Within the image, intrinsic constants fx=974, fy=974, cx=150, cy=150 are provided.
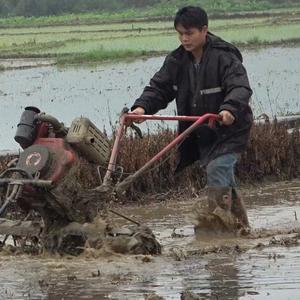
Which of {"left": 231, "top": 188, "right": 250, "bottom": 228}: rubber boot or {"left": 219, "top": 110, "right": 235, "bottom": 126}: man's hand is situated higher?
{"left": 219, "top": 110, "right": 235, "bottom": 126}: man's hand

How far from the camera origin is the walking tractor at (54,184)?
583cm

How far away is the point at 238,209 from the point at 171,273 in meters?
1.58

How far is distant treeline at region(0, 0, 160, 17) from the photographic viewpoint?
73250 millimetres

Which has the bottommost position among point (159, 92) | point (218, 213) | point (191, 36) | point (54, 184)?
point (218, 213)

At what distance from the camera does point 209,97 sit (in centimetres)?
662

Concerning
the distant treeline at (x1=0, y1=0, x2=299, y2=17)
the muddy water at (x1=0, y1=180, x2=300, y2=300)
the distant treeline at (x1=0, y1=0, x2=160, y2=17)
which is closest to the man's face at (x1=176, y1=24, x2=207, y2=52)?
the muddy water at (x1=0, y1=180, x2=300, y2=300)

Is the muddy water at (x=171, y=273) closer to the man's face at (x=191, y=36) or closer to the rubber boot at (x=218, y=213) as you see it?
the rubber boot at (x=218, y=213)

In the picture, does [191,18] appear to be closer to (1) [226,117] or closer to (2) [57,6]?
(1) [226,117]

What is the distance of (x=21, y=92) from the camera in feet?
69.1

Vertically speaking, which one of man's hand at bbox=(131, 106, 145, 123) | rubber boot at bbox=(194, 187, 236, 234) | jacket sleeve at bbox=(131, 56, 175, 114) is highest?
jacket sleeve at bbox=(131, 56, 175, 114)

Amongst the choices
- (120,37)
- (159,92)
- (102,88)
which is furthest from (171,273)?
(120,37)

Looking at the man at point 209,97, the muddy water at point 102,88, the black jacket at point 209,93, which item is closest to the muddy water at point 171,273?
the man at point 209,97

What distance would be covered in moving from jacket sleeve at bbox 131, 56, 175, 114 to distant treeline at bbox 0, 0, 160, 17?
66373 mm

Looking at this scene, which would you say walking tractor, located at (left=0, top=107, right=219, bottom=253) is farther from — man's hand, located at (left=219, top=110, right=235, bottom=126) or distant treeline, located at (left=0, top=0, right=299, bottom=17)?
distant treeline, located at (left=0, top=0, right=299, bottom=17)
